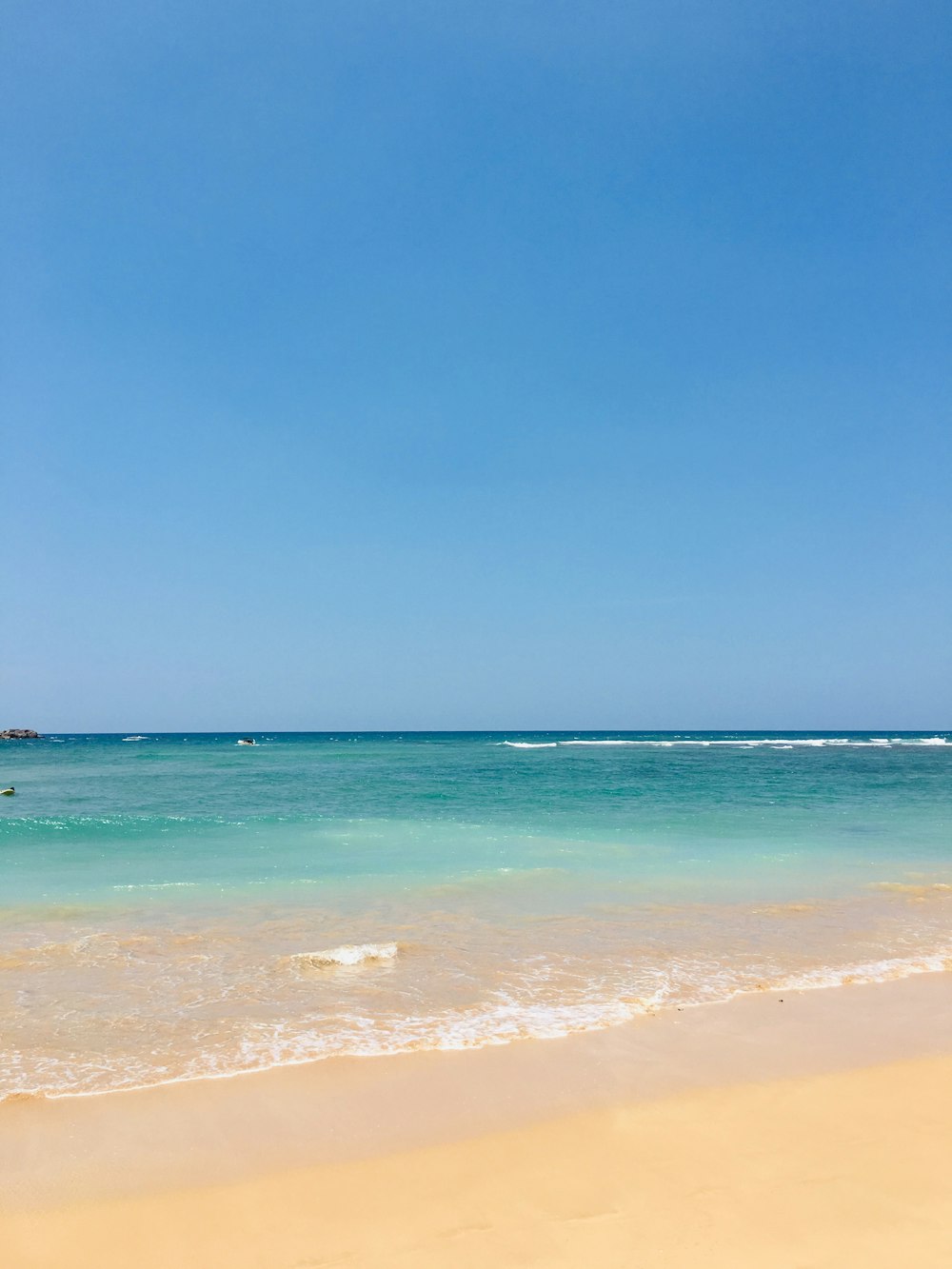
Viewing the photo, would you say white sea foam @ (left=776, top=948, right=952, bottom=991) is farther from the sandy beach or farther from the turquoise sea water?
the sandy beach

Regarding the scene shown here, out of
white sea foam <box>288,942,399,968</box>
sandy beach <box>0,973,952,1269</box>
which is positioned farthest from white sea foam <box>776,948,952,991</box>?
white sea foam <box>288,942,399,968</box>

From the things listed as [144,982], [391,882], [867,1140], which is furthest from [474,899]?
[867,1140]

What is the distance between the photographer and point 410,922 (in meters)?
10.4

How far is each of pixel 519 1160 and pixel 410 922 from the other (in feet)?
19.6

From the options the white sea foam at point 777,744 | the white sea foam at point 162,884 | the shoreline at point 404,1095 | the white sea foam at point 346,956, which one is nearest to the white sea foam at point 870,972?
the shoreline at point 404,1095

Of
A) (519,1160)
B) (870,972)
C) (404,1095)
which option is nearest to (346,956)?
(404,1095)

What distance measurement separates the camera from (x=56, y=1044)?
6367mm

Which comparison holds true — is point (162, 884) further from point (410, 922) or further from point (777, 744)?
point (777, 744)

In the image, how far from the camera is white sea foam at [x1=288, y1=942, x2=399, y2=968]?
8.59 meters

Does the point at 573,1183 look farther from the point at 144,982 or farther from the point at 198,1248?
the point at 144,982

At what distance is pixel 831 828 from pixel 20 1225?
768 inches

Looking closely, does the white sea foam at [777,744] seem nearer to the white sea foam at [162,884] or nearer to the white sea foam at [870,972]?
the white sea foam at [162,884]

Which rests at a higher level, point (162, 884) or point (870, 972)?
point (870, 972)

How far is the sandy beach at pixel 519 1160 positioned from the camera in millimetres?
3816
